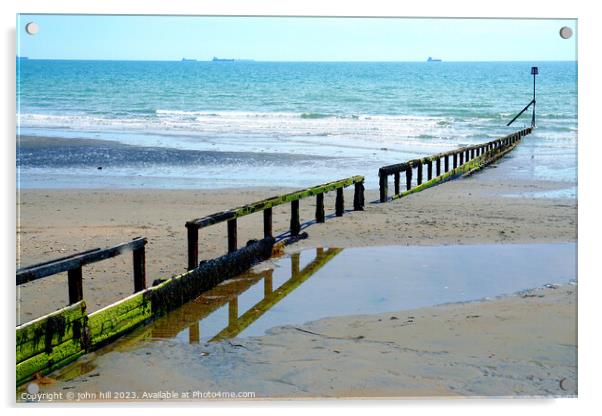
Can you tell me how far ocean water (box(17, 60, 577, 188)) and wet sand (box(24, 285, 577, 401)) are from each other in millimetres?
2104

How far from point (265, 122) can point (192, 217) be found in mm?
23963

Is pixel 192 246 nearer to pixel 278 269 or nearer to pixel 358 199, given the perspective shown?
pixel 278 269

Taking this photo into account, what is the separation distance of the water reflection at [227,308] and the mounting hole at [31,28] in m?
2.75

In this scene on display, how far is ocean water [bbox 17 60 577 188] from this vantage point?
66.5ft

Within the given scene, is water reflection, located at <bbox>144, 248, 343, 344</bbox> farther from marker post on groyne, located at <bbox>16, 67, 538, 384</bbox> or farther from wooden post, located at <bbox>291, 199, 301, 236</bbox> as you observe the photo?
wooden post, located at <bbox>291, 199, 301, 236</bbox>

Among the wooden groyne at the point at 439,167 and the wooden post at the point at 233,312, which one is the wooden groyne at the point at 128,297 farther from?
the wooden groyne at the point at 439,167

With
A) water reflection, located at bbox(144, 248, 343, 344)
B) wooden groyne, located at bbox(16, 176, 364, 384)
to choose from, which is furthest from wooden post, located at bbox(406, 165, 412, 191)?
wooden groyne, located at bbox(16, 176, 364, 384)

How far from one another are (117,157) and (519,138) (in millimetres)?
17136

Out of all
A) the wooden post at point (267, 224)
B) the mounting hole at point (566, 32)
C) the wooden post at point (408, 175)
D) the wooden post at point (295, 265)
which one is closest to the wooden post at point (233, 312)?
the wooden post at point (295, 265)

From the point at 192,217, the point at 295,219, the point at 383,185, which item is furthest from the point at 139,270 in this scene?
the point at 383,185

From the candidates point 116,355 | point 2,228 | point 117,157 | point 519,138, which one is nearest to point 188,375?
point 116,355

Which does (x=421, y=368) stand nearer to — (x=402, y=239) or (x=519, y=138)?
(x=402, y=239)

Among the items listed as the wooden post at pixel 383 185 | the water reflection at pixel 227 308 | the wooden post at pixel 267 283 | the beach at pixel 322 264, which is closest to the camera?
the beach at pixel 322 264

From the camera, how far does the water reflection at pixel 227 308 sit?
302 inches
